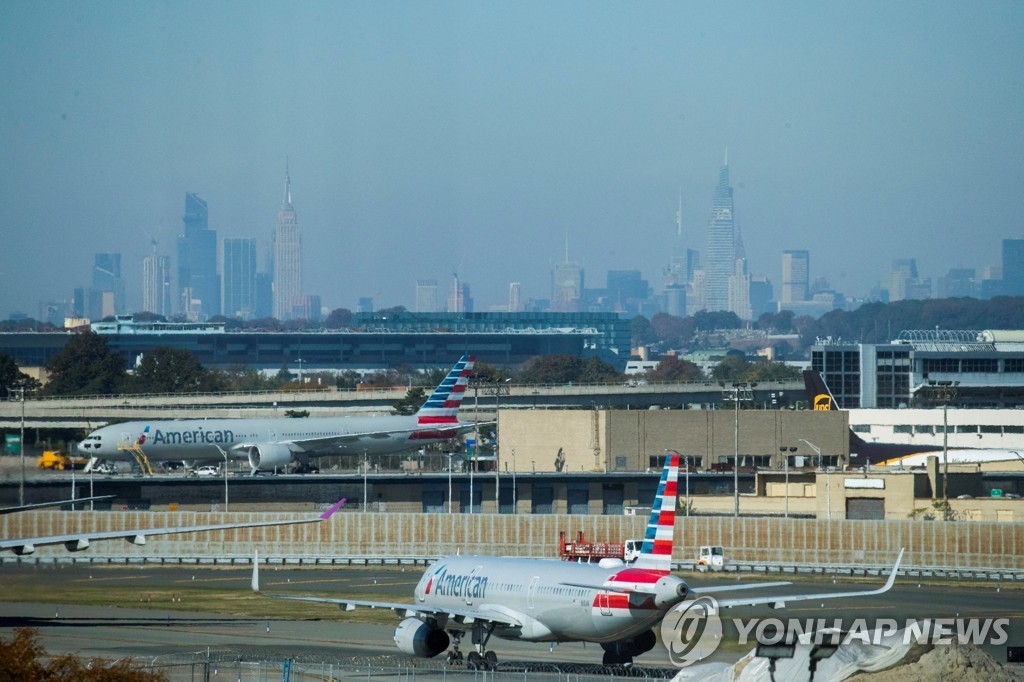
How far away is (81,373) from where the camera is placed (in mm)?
192875

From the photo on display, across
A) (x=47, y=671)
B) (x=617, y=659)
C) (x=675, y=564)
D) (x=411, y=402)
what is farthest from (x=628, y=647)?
(x=411, y=402)

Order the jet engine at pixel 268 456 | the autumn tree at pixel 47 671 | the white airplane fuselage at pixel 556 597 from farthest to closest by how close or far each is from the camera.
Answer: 1. the jet engine at pixel 268 456
2. the white airplane fuselage at pixel 556 597
3. the autumn tree at pixel 47 671

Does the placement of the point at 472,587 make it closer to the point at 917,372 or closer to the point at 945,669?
the point at 945,669

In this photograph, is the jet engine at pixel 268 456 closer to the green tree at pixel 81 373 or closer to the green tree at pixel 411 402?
the green tree at pixel 411 402

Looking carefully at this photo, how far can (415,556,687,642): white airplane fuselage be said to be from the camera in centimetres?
3738

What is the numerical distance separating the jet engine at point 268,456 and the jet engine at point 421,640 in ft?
229

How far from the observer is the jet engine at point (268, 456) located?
355ft

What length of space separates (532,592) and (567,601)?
1.50 m

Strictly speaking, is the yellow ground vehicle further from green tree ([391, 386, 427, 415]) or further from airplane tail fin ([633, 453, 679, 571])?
airplane tail fin ([633, 453, 679, 571])

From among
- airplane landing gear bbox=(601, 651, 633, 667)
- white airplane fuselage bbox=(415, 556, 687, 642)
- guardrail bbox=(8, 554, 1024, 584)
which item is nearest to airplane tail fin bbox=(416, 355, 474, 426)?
guardrail bbox=(8, 554, 1024, 584)

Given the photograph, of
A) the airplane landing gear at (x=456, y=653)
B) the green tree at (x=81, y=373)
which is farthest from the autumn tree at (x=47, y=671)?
the green tree at (x=81, y=373)

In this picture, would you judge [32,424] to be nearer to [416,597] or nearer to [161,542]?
[161,542]

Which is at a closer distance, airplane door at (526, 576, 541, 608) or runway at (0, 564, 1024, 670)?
airplane door at (526, 576, 541, 608)

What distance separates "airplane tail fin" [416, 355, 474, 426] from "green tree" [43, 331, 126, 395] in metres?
79.7
